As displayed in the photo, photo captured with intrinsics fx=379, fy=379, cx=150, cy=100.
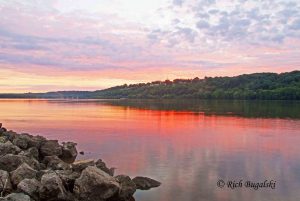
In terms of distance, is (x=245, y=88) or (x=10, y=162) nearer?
(x=10, y=162)

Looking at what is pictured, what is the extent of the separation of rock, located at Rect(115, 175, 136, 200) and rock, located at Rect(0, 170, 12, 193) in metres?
4.03

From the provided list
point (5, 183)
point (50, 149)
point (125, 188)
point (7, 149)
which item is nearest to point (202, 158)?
point (50, 149)

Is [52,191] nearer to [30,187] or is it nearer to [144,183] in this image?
[30,187]

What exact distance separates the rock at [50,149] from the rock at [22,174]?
7755 millimetres

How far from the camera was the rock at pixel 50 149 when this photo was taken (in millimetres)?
22594

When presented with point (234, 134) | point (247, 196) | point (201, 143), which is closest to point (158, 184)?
point (247, 196)

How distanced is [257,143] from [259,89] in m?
127

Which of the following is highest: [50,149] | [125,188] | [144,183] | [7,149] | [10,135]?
[7,149]

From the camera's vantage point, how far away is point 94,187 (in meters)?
Result: 13.6

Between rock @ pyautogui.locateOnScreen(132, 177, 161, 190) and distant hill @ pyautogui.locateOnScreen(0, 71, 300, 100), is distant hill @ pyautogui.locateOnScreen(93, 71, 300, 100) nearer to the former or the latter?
distant hill @ pyautogui.locateOnScreen(0, 71, 300, 100)

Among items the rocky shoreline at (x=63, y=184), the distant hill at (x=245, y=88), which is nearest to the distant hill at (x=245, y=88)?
the distant hill at (x=245, y=88)

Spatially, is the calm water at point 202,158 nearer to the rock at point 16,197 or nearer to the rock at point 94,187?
the rock at point 94,187

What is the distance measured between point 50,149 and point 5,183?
30.0ft

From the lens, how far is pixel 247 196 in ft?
51.0
